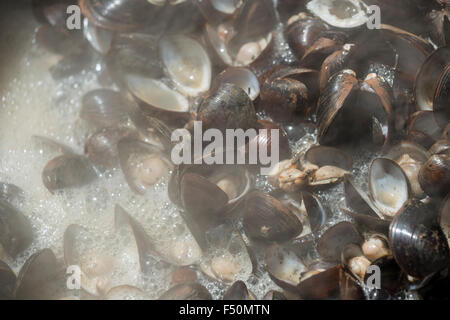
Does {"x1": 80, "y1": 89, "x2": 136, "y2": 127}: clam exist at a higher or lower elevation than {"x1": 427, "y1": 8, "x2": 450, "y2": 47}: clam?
lower


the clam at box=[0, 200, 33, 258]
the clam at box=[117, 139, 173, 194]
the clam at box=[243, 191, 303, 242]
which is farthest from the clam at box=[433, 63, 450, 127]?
the clam at box=[0, 200, 33, 258]

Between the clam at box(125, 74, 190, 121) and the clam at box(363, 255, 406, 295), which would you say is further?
the clam at box(125, 74, 190, 121)

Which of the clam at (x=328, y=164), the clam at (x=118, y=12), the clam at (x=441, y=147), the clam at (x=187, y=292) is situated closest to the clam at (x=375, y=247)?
the clam at (x=328, y=164)

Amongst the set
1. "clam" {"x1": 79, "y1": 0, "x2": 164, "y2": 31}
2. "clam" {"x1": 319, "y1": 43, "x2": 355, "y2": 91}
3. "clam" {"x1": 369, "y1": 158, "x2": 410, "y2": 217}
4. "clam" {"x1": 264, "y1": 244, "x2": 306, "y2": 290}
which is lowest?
"clam" {"x1": 264, "y1": 244, "x2": 306, "y2": 290}

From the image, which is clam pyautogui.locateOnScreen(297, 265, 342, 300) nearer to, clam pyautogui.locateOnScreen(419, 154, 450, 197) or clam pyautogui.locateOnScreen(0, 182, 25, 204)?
clam pyautogui.locateOnScreen(419, 154, 450, 197)

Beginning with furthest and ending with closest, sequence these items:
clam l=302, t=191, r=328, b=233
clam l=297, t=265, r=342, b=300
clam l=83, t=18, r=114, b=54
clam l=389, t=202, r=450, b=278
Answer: clam l=83, t=18, r=114, b=54
clam l=302, t=191, r=328, b=233
clam l=297, t=265, r=342, b=300
clam l=389, t=202, r=450, b=278
